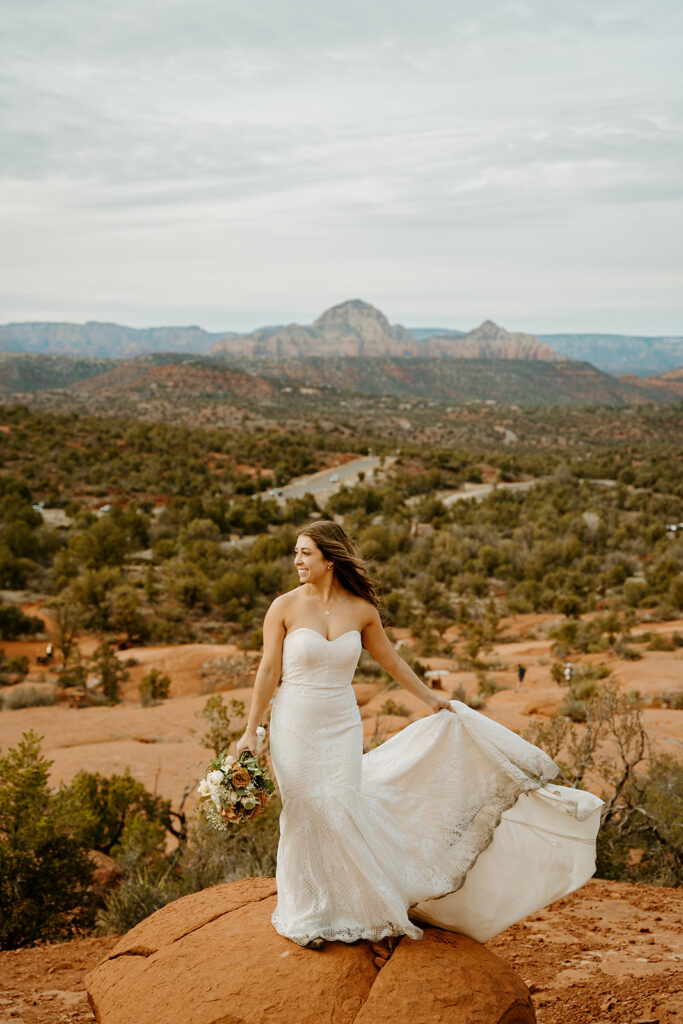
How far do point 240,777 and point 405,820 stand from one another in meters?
0.95

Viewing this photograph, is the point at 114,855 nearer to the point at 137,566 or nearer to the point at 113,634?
the point at 113,634

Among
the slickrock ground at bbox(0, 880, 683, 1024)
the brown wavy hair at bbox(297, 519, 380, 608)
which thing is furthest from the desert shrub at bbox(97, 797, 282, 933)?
the brown wavy hair at bbox(297, 519, 380, 608)

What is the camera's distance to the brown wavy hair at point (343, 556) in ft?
13.7

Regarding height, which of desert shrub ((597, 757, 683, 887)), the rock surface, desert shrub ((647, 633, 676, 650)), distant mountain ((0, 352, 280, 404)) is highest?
distant mountain ((0, 352, 280, 404))

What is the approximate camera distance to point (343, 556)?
4.18m

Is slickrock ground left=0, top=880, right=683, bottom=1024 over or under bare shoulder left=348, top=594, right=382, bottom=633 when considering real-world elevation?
under

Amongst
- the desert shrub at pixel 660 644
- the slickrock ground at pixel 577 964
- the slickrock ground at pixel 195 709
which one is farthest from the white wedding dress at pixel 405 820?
the desert shrub at pixel 660 644

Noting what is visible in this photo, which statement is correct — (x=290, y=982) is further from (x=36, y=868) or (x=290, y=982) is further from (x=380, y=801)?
(x=36, y=868)

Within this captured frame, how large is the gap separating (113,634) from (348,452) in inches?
1692

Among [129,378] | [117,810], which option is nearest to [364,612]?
[117,810]

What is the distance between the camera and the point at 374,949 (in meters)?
3.87

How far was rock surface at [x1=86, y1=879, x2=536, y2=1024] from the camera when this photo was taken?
3.46 metres

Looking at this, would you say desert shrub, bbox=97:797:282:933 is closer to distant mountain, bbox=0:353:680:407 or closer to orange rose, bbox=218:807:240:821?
orange rose, bbox=218:807:240:821

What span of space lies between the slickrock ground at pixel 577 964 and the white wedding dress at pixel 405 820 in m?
0.39
